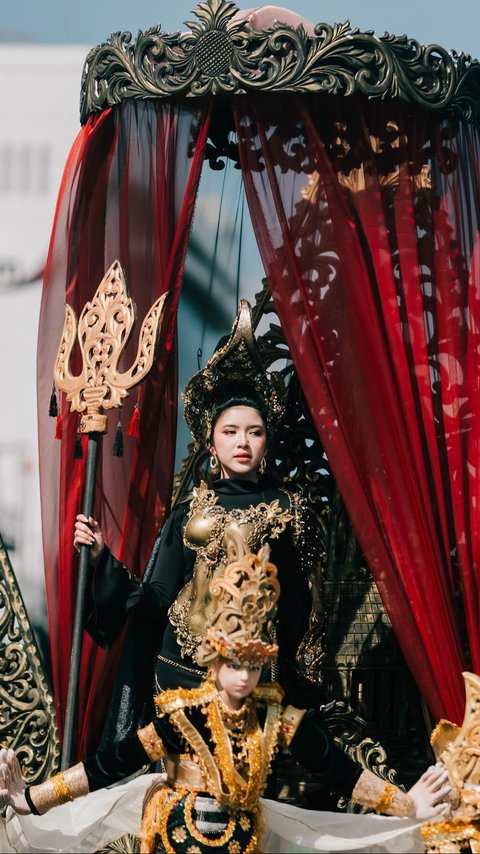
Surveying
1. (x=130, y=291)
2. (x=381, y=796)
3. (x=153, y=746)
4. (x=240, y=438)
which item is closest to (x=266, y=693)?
(x=153, y=746)

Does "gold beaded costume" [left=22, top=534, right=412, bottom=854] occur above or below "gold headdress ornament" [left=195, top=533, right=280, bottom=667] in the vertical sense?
below

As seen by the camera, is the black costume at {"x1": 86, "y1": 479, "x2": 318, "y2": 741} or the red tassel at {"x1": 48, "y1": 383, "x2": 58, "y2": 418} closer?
the black costume at {"x1": 86, "y1": 479, "x2": 318, "y2": 741}

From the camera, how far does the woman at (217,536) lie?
6.15 m

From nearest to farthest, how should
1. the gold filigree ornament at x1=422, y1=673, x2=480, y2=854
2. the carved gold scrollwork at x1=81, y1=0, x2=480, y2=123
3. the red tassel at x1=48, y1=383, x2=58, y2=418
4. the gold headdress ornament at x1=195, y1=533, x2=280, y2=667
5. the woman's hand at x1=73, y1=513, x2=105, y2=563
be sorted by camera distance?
the gold headdress ornament at x1=195, y1=533, x2=280, y2=667 < the gold filigree ornament at x1=422, y1=673, x2=480, y2=854 < the woman's hand at x1=73, y1=513, x2=105, y2=563 < the red tassel at x1=48, y1=383, x2=58, y2=418 < the carved gold scrollwork at x1=81, y1=0, x2=480, y2=123

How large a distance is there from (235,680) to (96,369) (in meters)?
1.40

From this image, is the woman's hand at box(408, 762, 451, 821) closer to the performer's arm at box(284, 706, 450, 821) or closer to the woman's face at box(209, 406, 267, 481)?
the performer's arm at box(284, 706, 450, 821)

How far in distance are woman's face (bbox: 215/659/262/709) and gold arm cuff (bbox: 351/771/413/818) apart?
0.48 m

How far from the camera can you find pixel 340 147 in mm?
6633

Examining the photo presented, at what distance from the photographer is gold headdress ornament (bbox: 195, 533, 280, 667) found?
5.37m

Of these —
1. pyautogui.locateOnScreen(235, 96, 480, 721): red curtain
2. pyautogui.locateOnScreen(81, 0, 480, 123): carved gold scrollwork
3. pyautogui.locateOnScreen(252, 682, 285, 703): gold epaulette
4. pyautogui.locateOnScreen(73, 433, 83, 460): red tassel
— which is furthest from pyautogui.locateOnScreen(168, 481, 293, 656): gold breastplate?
pyautogui.locateOnScreen(81, 0, 480, 123): carved gold scrollwork

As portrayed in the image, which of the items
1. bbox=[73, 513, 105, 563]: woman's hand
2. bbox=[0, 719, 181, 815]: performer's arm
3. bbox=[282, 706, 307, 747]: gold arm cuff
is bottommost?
bbox=[0, 719, 181, 815]: performer's arm

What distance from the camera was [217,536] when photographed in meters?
6.22

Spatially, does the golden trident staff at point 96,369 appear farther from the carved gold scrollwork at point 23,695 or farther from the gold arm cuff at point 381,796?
the gold arm cuff at point 381,796

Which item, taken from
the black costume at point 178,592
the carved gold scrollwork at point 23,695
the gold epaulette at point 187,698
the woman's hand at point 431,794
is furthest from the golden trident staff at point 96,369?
the woman's hand at point 431,794
